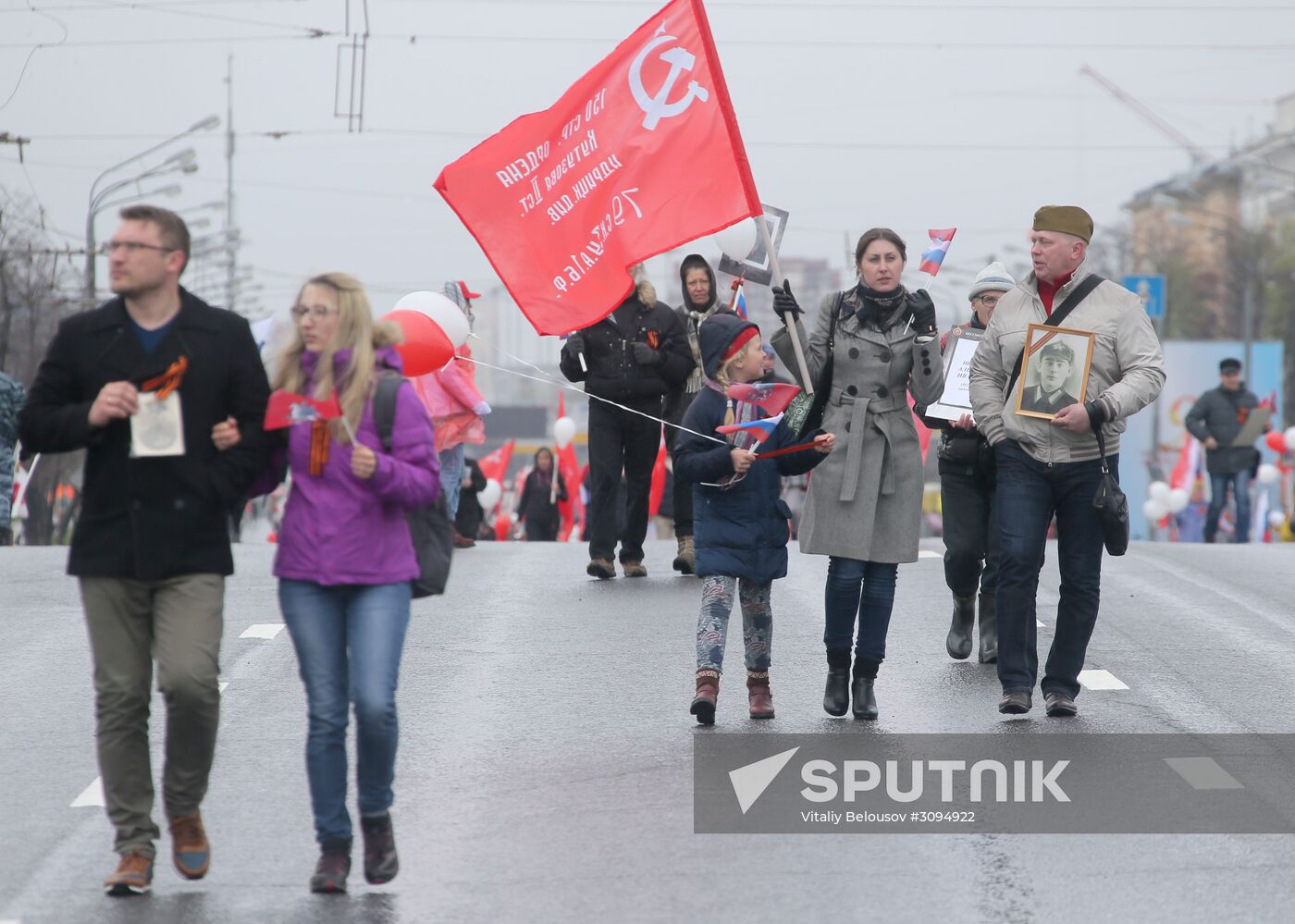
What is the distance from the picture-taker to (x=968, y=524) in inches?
359

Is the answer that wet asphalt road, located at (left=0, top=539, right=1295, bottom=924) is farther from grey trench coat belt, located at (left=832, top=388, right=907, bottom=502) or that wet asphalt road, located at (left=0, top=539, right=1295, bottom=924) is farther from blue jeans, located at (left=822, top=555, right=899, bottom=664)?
grey trench coat belt, located at (left=832, top=388, right=907, bottom=502)

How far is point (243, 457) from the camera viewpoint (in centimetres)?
538

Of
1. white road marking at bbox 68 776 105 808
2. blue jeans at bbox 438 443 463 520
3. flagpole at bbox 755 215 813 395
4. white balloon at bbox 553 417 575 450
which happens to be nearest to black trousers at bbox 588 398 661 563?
blue jeans at bbox 438 443 463 520

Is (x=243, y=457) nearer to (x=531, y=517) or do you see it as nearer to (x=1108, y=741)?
(x=1108, y=741)

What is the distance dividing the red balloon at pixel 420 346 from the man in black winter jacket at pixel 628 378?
392 cm

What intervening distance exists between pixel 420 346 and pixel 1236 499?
16185mm

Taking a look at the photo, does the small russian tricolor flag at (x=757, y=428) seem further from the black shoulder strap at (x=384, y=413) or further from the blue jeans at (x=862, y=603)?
the black shoulder strap at (x=384, y=413)

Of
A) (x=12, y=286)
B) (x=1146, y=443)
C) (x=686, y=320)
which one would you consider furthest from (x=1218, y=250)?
(x=686, y=320)

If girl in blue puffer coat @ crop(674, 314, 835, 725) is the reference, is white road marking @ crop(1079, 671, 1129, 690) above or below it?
below

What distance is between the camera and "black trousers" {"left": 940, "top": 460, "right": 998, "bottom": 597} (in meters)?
9.12

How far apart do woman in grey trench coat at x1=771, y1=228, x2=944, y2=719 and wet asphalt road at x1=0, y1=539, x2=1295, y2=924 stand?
0.39 meters

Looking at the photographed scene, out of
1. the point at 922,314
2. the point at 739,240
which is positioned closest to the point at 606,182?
the point at 922,314

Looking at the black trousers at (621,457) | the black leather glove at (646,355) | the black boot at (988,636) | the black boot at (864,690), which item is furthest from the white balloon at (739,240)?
the black boot at (864,690)

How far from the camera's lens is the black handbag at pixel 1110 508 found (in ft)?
24.6
